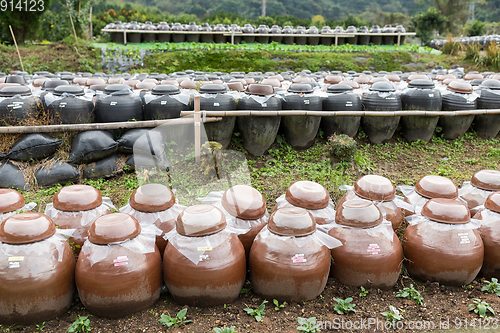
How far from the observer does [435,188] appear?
3258 millimetres

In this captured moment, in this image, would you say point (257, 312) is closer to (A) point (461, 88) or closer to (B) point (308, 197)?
(B) point (308, 197)

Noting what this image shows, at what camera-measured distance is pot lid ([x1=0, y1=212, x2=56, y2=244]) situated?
2299 mm

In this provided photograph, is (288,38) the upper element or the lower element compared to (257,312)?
upper

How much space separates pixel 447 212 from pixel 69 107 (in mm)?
4432

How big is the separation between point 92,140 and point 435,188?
3859 millimetres

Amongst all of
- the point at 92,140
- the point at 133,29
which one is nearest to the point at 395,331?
the point at 92,140

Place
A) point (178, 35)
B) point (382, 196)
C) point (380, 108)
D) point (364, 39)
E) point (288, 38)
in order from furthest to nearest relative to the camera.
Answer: point (364, 39), point (288, 38), point (178, 35), point (380, 108), point (382, 196)

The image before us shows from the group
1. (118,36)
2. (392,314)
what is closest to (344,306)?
(392,314)

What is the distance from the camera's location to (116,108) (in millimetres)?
4887

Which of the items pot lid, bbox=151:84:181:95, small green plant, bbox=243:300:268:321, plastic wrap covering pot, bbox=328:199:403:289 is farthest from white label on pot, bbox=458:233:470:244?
pot lid, bbox=151:84:181:95

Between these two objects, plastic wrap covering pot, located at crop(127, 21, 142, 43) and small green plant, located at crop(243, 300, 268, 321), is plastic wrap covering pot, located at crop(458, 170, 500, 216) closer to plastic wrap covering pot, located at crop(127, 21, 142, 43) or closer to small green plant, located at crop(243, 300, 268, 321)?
small green plant, located at crop(243, 300, 268, 321)

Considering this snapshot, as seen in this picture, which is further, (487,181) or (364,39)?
(364,39)

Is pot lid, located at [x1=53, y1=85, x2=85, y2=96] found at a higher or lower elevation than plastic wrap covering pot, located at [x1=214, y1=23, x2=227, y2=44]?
lower

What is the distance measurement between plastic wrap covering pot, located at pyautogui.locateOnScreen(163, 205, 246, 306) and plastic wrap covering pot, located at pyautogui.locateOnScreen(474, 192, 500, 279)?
6.68ft
